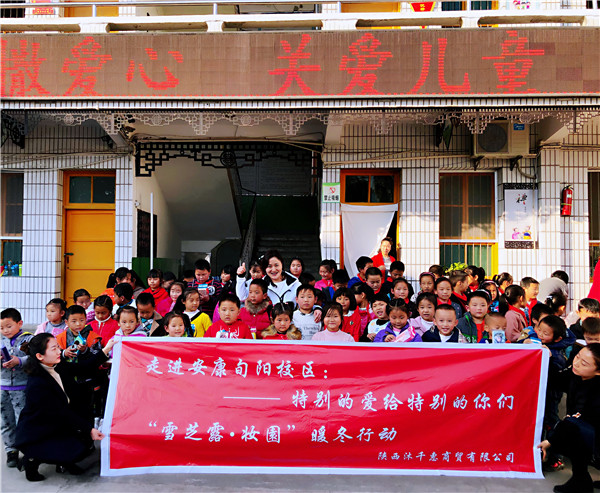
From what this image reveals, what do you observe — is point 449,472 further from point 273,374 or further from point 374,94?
point 374,94

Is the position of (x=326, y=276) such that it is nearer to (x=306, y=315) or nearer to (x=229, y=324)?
(x=306, y=315)

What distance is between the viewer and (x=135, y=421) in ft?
12.7

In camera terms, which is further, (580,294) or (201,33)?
(580,294)

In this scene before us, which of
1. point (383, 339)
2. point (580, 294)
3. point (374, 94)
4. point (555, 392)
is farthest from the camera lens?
point (580, 294)

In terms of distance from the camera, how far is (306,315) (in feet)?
17.3

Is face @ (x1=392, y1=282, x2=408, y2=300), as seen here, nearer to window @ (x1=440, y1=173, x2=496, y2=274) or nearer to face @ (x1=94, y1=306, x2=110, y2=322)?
face @ (x1=94, y1=306, x2=110, y2=322)

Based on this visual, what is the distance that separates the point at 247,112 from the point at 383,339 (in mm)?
4076

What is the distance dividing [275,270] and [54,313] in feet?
7.89

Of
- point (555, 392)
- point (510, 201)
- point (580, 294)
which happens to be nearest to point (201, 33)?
point (510, 201)

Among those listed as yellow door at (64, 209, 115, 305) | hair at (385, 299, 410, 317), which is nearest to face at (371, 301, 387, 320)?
hair at (385, 299, 410, 317)

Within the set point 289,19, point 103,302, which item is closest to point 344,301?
point 103,302

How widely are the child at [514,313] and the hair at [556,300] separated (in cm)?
32

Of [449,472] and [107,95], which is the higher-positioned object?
[107,95]

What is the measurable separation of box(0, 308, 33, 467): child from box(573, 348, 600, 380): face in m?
4.32
